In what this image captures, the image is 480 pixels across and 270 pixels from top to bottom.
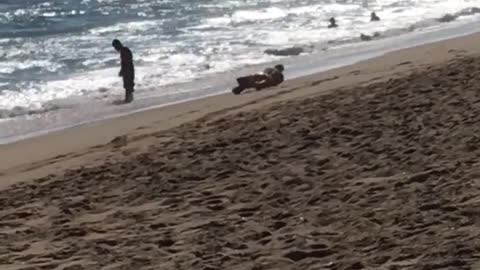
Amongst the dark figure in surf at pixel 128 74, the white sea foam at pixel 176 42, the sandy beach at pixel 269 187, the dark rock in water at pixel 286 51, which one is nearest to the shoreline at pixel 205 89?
the dark figure in surf at pixel 128 74

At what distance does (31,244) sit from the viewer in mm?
6266

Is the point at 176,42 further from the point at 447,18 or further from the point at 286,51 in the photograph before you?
the point at 447,18

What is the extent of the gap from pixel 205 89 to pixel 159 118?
3.21 meters

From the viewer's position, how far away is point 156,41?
22797 mm

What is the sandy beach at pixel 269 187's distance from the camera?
208 inches

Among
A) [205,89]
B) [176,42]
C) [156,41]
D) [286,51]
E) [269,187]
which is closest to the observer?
[269,187]

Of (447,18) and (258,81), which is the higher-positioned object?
A: (258,81)

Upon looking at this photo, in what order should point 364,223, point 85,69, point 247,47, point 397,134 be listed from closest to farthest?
1. point 364,223
2. point 397,134
3. point 85,69
4. point 247,47

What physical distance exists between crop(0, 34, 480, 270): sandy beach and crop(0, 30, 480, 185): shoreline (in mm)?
56

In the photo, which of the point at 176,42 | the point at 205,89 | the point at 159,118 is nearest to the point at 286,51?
the point at 176,42

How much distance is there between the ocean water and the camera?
47.6 ft

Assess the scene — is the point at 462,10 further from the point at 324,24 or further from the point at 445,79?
the point at 445,79

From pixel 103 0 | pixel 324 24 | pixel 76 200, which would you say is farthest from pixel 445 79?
pixel 103 0

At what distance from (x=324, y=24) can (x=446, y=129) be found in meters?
18.3
